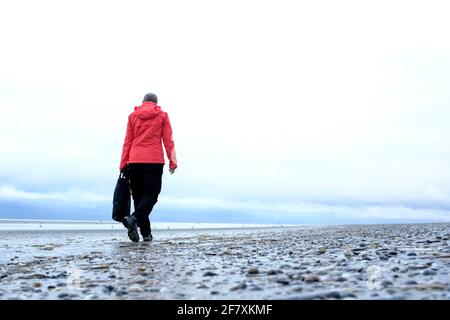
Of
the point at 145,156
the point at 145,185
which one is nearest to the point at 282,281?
the point at 145,185

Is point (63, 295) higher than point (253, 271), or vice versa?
point (253, 271)

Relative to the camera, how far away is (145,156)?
36.7ft

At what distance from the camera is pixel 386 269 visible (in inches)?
208

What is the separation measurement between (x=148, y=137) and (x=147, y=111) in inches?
25.1

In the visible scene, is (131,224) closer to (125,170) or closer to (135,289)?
(125,170)

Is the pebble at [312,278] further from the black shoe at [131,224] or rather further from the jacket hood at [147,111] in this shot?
the jacket hood at [147,111]

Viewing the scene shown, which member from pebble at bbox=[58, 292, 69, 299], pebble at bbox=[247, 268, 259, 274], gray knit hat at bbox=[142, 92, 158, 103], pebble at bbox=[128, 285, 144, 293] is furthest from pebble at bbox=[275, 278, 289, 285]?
gray knit hat at bbox=[142, 92, 158, 103]

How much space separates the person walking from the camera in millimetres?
11148

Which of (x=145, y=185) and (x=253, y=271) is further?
(x=145, y=185)

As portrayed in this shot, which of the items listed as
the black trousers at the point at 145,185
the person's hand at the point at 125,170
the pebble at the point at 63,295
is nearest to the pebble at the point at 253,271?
the pebble at the point at 63,295

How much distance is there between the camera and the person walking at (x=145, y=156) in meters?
11.1
